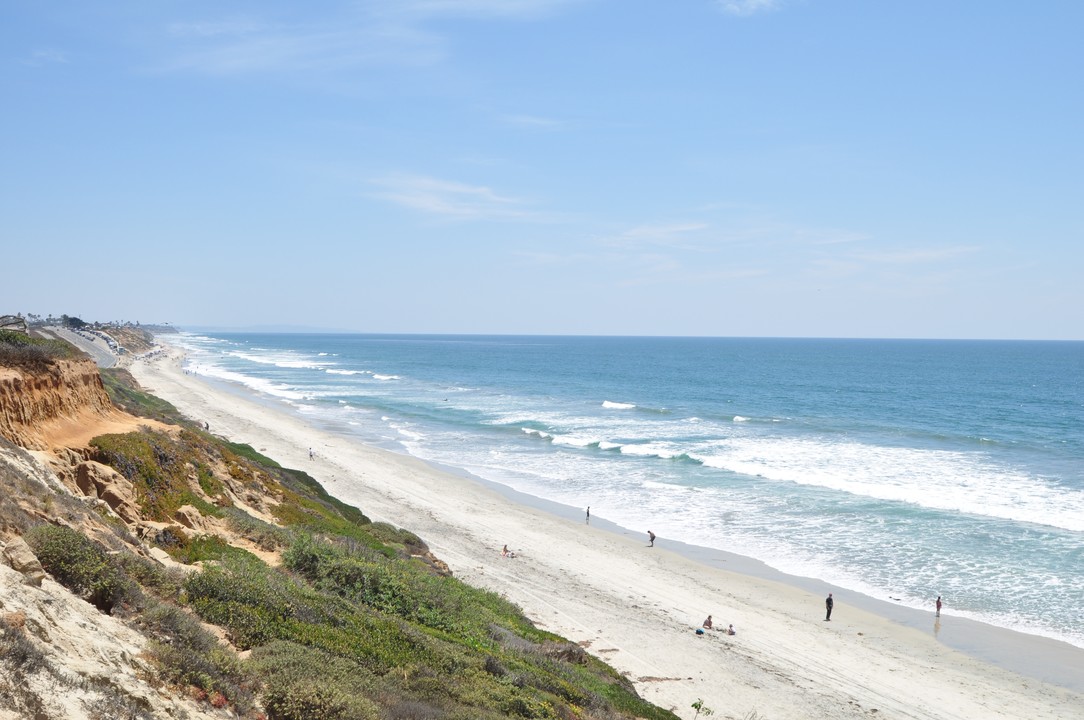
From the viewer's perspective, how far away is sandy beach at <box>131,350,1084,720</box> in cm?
1781

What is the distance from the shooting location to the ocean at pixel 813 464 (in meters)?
27.7

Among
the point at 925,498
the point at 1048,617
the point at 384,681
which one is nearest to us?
the point at 384,681

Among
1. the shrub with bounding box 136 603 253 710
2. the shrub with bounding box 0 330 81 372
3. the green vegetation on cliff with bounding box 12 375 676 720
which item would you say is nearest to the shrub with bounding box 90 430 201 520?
the green vegetation on cliff with bounding box 12 375 676 720

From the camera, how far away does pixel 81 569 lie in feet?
28.4

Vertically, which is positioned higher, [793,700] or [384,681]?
[384,681]

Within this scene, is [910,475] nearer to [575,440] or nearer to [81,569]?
[575,440]

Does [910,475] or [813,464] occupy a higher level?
[910,475]

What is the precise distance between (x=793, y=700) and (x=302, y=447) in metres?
36.4

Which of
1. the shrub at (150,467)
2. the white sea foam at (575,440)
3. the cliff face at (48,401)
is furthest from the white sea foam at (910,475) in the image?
the cliff face at (48,401)

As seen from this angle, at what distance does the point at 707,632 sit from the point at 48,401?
18321 mm

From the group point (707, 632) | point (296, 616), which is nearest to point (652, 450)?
point (707, 632)

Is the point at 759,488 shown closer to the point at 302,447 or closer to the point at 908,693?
the point at 908,693

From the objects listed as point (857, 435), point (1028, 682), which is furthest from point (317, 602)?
point (857, 435)

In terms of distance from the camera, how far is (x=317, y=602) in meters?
12.0
